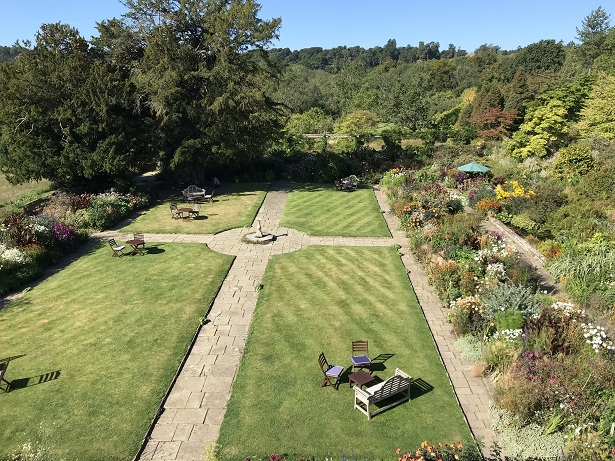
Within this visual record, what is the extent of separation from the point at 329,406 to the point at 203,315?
5514 millimetres

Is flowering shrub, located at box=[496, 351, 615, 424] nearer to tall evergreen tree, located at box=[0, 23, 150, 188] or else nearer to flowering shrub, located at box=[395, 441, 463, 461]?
flowering shrub, located at box=[395, 441, 463, 461]

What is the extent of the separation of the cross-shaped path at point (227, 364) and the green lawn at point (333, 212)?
161 centimetres

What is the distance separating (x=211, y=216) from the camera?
23.5 metres

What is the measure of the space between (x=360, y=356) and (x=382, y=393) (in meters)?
1.49

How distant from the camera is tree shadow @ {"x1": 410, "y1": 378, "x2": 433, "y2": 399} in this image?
9.75 meters

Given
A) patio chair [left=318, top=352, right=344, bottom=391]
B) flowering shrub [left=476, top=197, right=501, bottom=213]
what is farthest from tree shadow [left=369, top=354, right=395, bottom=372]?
flowering shrub [left=476, top=197, right=501, bottom=213]

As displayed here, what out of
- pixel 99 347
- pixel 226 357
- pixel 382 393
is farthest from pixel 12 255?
pixel 382 393

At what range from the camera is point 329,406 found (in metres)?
9.36

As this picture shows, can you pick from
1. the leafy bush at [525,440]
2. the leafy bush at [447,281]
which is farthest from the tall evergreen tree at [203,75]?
the leafy bush at [525,440]

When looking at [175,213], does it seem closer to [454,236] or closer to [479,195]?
[454,236]

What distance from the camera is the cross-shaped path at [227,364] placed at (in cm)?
856

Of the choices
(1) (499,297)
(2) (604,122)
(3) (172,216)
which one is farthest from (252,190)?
(2) (604,122)

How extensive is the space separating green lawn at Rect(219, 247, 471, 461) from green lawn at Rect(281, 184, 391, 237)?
14.5ft

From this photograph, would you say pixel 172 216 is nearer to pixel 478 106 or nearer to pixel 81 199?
pixel 81 199
